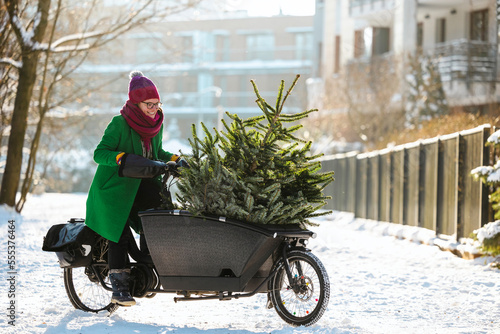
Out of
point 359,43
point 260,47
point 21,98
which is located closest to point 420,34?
point 359,43

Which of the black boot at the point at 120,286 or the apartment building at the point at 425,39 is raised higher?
the apartment building at the point at 425,39

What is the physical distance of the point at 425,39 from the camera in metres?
36.7

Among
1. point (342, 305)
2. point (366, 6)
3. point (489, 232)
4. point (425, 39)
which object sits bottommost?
point (342, 305)

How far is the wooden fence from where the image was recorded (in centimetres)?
1328

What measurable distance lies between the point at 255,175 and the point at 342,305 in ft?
7.25

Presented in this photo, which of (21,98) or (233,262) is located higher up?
(21,98)

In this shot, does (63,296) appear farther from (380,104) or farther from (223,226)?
(380,104)

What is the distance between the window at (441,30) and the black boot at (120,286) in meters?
30.1

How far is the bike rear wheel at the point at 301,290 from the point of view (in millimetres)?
6527

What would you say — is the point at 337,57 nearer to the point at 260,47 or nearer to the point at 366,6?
the point at 366,6

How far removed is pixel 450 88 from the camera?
31.8 metres

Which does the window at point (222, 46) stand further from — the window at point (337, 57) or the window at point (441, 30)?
the window at point (441, 30)

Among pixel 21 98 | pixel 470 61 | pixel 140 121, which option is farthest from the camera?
pixel 470 61

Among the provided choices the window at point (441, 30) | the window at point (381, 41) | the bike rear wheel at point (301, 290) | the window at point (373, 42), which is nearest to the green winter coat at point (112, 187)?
the bike rear wheel at point (301, 290)
